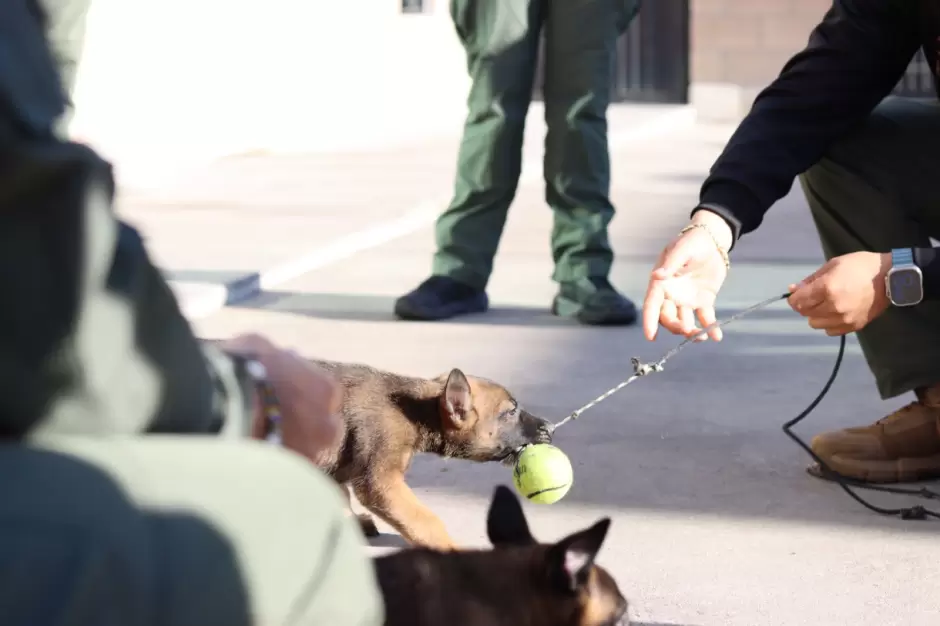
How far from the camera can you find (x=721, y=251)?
373 centimetres

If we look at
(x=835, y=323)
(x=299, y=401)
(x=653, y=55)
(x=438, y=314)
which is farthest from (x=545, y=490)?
(x=653, y=55)

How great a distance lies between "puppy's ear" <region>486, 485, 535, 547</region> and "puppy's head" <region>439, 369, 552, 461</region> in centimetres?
127

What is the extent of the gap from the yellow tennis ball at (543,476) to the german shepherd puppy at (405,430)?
27 cm

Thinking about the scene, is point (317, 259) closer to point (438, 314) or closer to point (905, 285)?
point (438, 314)

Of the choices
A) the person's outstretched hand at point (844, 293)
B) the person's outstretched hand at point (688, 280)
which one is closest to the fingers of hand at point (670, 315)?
the person's outstretched hand at point (688, 280)

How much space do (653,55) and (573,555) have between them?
2024 cm

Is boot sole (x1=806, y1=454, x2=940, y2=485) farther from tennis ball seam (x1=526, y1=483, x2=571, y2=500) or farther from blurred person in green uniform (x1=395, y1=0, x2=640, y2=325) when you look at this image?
blurred person in green uniform (x1=395, y1=0, x2=640, y2=325)

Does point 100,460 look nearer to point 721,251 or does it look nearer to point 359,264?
point 721,251

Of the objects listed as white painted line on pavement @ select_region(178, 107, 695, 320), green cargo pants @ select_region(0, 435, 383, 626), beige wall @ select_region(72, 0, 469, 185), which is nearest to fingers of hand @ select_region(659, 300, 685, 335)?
green cargo pants @ select_region(0, 435, 383, 626)

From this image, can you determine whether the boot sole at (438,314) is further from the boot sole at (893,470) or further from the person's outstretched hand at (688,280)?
the person's outstretched hand at (688,280)

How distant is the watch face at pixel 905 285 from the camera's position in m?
3.64

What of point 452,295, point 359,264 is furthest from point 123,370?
point 359,264

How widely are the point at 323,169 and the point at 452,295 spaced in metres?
6.99

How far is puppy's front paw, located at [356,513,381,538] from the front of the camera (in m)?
4.00
